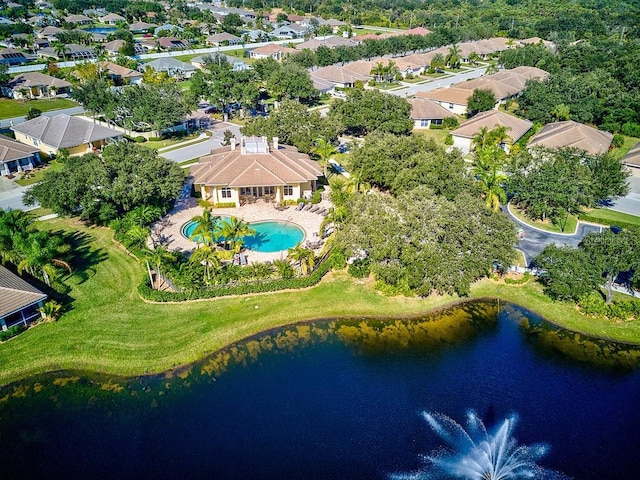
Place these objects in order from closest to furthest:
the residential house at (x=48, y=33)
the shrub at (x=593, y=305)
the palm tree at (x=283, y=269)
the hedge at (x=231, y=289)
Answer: the shrub at (x=593, y=305)
the hedge at (x=231, y=289)
the palm tree at (x=283, y=269)
the residential house at (x=48, y=33)

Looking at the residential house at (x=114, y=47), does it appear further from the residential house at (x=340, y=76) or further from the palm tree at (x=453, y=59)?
the palm tree at (x=453, y=59)

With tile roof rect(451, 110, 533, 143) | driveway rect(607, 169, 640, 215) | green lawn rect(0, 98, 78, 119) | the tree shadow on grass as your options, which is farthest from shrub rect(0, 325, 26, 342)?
green lawn rect(0, 98, 78, 119)

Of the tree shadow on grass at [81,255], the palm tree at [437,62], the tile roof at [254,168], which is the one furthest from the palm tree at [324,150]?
the palm tree at [437,62]

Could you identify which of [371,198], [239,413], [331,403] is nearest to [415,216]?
[371,198]

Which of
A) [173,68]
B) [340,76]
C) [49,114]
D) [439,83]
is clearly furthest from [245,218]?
[439,83]

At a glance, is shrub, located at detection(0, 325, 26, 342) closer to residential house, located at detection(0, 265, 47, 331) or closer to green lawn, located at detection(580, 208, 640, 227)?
residential house, located at detection(0, 265, 47, 331)
